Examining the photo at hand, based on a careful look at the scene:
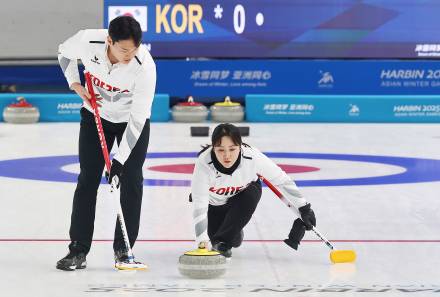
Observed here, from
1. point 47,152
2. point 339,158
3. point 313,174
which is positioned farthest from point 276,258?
point 47,152

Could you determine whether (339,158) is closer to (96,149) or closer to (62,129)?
(62,129)

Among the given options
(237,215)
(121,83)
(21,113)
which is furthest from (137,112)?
(21,113)

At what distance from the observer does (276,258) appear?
620cm

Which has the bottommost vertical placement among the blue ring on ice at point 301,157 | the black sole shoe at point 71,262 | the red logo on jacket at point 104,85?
the blue ring on ice at point 301,157

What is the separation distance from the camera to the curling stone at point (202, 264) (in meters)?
5.48

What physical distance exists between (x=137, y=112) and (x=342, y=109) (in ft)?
39.7

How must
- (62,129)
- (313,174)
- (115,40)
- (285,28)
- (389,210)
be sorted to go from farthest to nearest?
(285,28), (62,129), (313,174), (389,210), (115,40)

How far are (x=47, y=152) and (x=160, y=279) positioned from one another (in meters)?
7.13

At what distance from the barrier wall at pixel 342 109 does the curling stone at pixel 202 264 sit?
1186cm

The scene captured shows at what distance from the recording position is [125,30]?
5.33 meters

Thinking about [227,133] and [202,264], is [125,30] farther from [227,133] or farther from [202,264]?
[202,264]

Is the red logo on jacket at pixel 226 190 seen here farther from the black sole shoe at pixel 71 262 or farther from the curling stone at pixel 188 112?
the curling stone at pixel 188 112

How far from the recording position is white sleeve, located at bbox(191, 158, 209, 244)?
18.8 ft

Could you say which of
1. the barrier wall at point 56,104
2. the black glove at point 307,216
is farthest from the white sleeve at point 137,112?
the barrier wall at point 56,104
